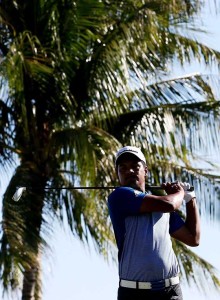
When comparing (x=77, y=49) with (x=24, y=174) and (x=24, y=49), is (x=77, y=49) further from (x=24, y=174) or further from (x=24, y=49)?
(x=24, y=174)

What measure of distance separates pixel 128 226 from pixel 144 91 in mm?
8832

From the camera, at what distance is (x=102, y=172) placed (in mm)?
12016

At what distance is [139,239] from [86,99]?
868 cm

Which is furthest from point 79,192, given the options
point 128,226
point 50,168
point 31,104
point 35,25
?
point 128,226

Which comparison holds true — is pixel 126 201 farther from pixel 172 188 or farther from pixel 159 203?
pixel 172 188

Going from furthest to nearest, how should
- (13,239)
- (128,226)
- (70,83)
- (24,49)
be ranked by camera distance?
(70,83) → (24,49) → (13,239) → (128,226)

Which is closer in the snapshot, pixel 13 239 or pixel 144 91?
pixel 13 239

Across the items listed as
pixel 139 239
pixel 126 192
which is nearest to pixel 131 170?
pixel 126 192

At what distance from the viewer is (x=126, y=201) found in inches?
187

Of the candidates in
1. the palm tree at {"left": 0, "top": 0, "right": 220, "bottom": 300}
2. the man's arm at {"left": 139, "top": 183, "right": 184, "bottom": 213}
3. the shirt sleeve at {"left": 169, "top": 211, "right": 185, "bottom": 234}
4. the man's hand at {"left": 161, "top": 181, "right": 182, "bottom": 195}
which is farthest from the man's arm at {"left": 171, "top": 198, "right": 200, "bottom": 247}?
the palm tree at {"left": 0, "top": 0, "right": 220, "bottom": 300}

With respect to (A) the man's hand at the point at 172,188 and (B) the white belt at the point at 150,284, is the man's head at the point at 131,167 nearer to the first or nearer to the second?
(A) the man's hand at the point at 172,188

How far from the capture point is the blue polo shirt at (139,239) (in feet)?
15.2

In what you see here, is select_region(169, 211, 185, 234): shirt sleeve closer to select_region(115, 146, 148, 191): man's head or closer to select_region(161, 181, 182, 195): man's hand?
select_region(161, 181, 182, 195): man's hand

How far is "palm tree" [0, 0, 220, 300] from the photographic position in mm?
12625
